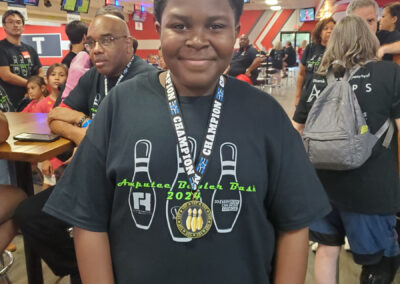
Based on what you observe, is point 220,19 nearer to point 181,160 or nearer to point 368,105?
point 181,160

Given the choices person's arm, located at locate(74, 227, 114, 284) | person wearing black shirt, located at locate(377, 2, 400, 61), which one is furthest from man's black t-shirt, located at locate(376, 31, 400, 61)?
person's arm, located at locate(74, 227, 114, 284)

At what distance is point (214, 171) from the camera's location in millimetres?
837

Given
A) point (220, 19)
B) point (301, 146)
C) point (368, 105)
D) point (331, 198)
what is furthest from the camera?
point (331, 198)

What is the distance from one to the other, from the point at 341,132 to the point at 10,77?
11.2 ft

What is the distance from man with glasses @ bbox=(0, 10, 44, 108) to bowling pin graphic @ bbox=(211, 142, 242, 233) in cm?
352

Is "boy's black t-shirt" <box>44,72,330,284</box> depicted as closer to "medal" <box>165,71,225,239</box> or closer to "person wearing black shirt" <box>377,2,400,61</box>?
"medal" <box>165,71,225,239</box>

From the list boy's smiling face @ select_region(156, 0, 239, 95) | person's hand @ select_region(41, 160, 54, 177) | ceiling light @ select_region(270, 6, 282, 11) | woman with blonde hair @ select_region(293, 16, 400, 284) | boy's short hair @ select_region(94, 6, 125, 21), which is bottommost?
person's hand @ select_region(41, 160, 54, 177)

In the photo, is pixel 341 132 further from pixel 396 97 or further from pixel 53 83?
pixel 53 83

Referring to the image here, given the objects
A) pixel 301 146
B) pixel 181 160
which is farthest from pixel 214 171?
pixel 301 146

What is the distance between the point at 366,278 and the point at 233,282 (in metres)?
1.15

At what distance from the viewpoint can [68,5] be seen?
24.7ft

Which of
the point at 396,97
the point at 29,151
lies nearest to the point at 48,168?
the point at 29,151

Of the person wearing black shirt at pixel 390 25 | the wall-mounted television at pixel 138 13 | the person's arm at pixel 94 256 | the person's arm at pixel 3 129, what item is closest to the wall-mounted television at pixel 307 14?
the wall-mounted television at pixel 138 13

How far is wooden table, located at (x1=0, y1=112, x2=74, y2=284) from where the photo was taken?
130cm
